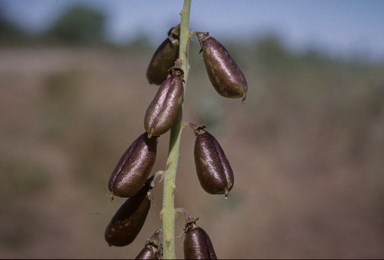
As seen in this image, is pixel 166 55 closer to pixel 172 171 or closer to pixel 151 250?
pixel 172 171

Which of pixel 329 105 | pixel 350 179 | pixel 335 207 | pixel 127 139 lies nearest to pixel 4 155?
pixel 127 139

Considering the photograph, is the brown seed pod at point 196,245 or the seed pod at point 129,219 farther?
the seed pod at point 129,219

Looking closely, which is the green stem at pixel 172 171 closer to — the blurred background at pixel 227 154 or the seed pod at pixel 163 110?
the seed pod at pixel 163 110

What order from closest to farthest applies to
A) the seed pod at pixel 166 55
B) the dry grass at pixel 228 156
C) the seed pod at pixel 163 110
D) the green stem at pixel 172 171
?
the seed pod at pixel 163 110, the green stem at pixel 172 171, the seed pod at pixel 166 55, the dry grass at pixel 228 156

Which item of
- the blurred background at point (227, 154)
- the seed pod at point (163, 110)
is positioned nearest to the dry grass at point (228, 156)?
Result: the blurred background at point (227, 154)

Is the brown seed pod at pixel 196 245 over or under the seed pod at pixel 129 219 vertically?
under

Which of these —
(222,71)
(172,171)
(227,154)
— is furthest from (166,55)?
(227,154)

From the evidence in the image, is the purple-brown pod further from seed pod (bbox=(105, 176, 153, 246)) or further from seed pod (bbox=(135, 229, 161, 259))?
seed pod (bbox=(135, 229, 161, 259))
